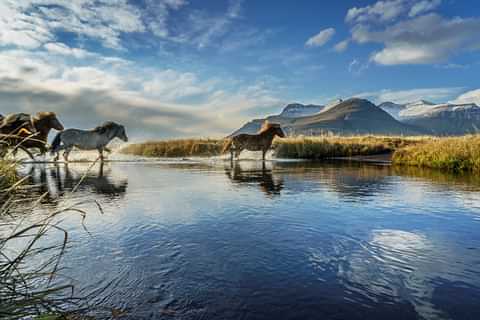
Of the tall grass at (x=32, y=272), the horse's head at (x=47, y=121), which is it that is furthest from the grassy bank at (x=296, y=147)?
the tall grass at (x=32, y=272)

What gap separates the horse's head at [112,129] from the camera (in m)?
18.4

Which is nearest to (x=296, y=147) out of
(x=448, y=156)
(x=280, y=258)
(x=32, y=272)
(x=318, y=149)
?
(x=318, y=149)

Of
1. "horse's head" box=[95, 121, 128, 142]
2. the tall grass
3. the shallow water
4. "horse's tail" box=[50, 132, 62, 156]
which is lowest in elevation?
the shallow water

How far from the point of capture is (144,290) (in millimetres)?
2631

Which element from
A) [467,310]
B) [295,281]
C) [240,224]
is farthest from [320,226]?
[467,310]

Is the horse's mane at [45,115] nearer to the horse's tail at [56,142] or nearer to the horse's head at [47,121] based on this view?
the horse's head at [47,121]

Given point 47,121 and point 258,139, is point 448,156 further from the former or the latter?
point 47,121

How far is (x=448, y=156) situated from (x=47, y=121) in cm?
1771

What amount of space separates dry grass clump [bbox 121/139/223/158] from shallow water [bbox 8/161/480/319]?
64.6 ft

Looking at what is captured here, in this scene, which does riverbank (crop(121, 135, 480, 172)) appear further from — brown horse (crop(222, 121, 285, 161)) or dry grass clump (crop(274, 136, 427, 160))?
brown horse (crop(222, 121, 285, 161))

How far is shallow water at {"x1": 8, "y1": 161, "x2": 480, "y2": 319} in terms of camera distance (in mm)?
2424

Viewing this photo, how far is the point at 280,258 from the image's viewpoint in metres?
3.39

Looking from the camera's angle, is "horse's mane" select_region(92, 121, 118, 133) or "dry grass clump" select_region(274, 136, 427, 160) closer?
"horse's mane" select_region(92, 121, 118, 133)

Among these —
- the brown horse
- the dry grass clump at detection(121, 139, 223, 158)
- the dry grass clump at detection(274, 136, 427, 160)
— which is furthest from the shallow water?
the dry grass clump at detection(121, 139, 223, 158)
